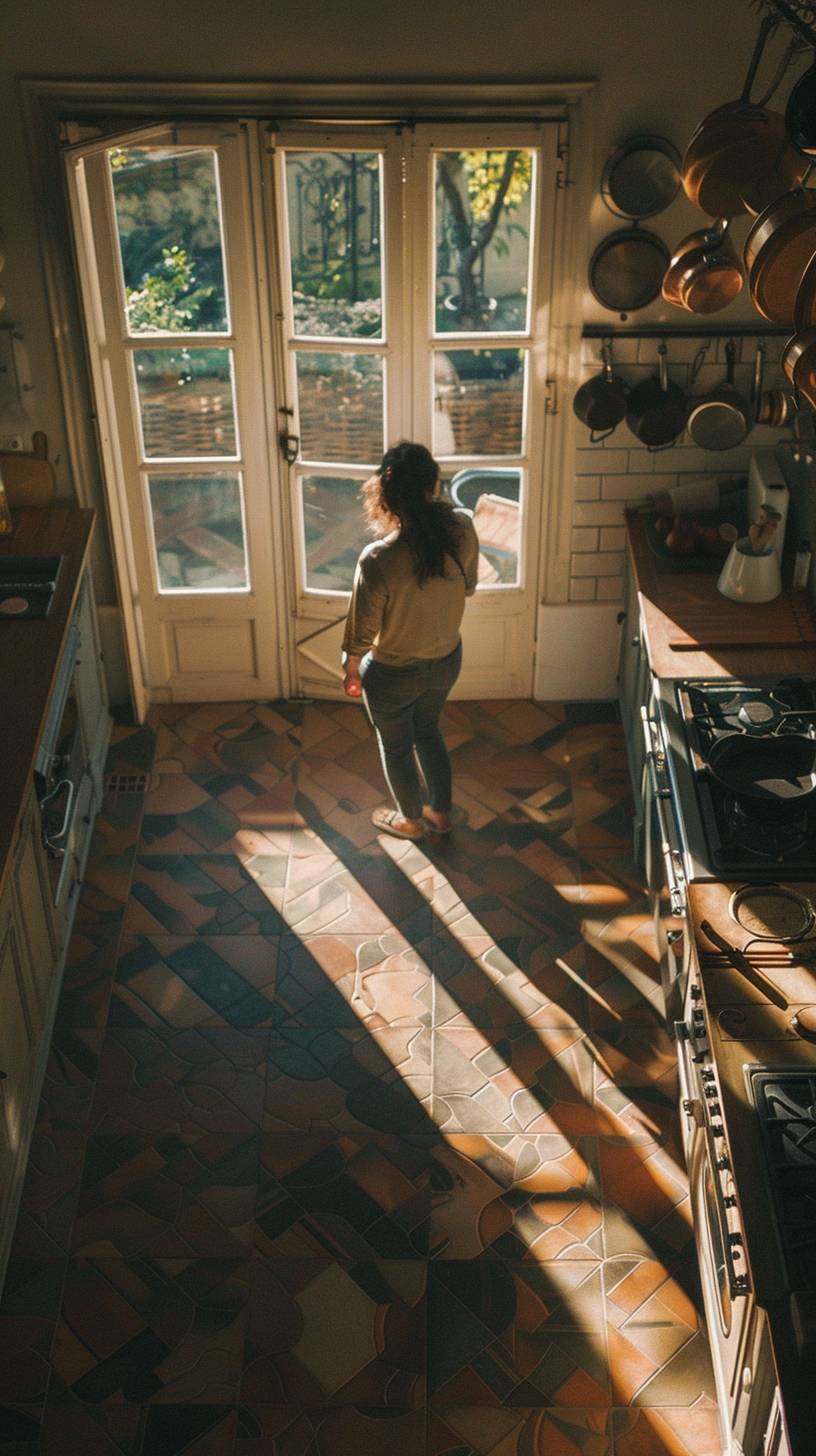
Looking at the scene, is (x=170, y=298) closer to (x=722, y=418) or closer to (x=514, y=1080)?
(x=722, y=418)

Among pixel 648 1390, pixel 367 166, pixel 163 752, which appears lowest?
pixel 648 1390

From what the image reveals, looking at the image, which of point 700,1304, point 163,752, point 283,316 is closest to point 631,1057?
point 700,1304

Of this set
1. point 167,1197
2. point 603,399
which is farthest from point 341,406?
point 167,1197

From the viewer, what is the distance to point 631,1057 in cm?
436

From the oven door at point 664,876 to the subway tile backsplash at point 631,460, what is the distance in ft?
3.37

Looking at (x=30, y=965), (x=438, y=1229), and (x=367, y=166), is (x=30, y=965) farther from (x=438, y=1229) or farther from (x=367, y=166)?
(x=367, y=166)

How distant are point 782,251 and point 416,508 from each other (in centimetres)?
158

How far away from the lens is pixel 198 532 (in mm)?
5605

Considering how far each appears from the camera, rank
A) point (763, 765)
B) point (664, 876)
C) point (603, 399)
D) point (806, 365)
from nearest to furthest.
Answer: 1. point (806, 365)
2. point (763, 765)
3. point (664, 876)
4. point (603, 399)

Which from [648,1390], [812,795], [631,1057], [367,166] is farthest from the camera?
[367,166]

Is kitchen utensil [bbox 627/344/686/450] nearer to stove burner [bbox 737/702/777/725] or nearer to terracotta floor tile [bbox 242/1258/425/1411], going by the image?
stove burner [bbox 737/702/777/725]

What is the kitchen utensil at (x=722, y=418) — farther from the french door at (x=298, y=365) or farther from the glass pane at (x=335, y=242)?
the glass pane at (x=335, y=242)

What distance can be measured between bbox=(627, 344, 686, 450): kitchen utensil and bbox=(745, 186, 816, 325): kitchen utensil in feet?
5.90

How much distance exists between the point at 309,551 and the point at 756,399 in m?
1.83
